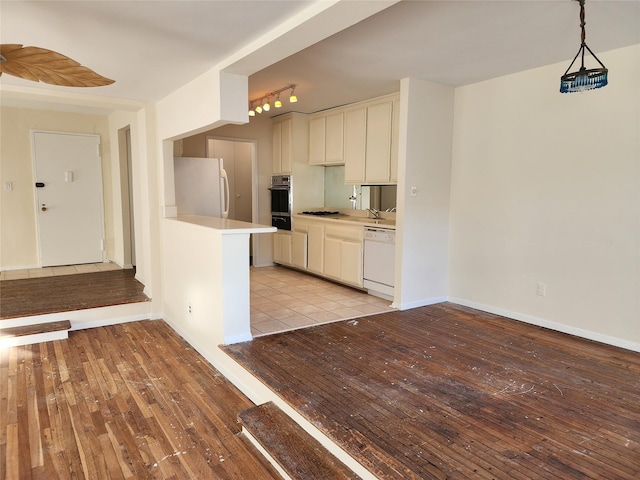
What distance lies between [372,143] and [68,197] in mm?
4141

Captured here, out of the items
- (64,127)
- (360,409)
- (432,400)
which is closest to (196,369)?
(360,409)

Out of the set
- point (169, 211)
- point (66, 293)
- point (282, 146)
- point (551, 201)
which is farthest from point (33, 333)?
point (551, 201)

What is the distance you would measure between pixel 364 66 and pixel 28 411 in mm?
3441

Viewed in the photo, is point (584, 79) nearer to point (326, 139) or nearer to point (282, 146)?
point (326, 139)

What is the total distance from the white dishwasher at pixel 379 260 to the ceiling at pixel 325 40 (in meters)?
1.58

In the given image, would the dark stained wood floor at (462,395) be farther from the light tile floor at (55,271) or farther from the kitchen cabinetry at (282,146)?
the light tile floor at (55,271)

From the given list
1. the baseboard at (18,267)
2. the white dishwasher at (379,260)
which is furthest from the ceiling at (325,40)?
the baseboard at (18,267)

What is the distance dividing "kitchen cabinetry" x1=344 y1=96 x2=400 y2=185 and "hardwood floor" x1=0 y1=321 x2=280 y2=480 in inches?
108

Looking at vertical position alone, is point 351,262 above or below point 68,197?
below

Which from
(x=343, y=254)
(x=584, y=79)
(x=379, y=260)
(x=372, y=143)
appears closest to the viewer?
(x=584, y=79)

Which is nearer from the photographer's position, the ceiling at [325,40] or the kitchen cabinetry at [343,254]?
the ceiling at [325,40]

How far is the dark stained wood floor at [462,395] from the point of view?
6.05ft

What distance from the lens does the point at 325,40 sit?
2.84 meters

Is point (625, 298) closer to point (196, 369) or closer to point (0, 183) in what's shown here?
point (196, 369)
